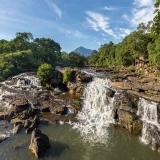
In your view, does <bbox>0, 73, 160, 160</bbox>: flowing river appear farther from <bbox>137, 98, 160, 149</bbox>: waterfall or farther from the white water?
the white water

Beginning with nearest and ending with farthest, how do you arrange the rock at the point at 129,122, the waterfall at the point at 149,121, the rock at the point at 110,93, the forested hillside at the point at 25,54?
the waterfall at the point at 149,121, the rock at the point at 129,122, the rock at the point at 110,93, the forested hillside at the point at 25,54

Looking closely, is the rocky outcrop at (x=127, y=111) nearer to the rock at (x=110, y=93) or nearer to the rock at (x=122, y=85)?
the rock at (x=110, y=93)

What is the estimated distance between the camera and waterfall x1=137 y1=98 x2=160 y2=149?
15906 mm

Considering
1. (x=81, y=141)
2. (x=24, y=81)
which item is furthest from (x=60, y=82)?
(x=81, y=141)

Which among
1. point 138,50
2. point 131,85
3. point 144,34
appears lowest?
point 131,85

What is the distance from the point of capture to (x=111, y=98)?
23.1m

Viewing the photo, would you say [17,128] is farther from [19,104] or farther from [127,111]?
[127,111]

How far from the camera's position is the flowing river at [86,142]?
43.9ft

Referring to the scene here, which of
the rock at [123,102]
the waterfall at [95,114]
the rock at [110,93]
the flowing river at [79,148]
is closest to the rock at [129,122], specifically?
the flowing river at [79,148]

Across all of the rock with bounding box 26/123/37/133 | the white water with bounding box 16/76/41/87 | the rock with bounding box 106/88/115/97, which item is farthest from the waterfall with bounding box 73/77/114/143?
the white water with bounding box 16/76/41/87

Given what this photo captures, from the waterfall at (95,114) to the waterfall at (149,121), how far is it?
413 cm

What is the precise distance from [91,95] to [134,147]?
12.6m

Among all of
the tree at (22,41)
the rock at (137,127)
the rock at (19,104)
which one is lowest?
the rock at (137,127)

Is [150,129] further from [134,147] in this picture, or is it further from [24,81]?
[24,81]
